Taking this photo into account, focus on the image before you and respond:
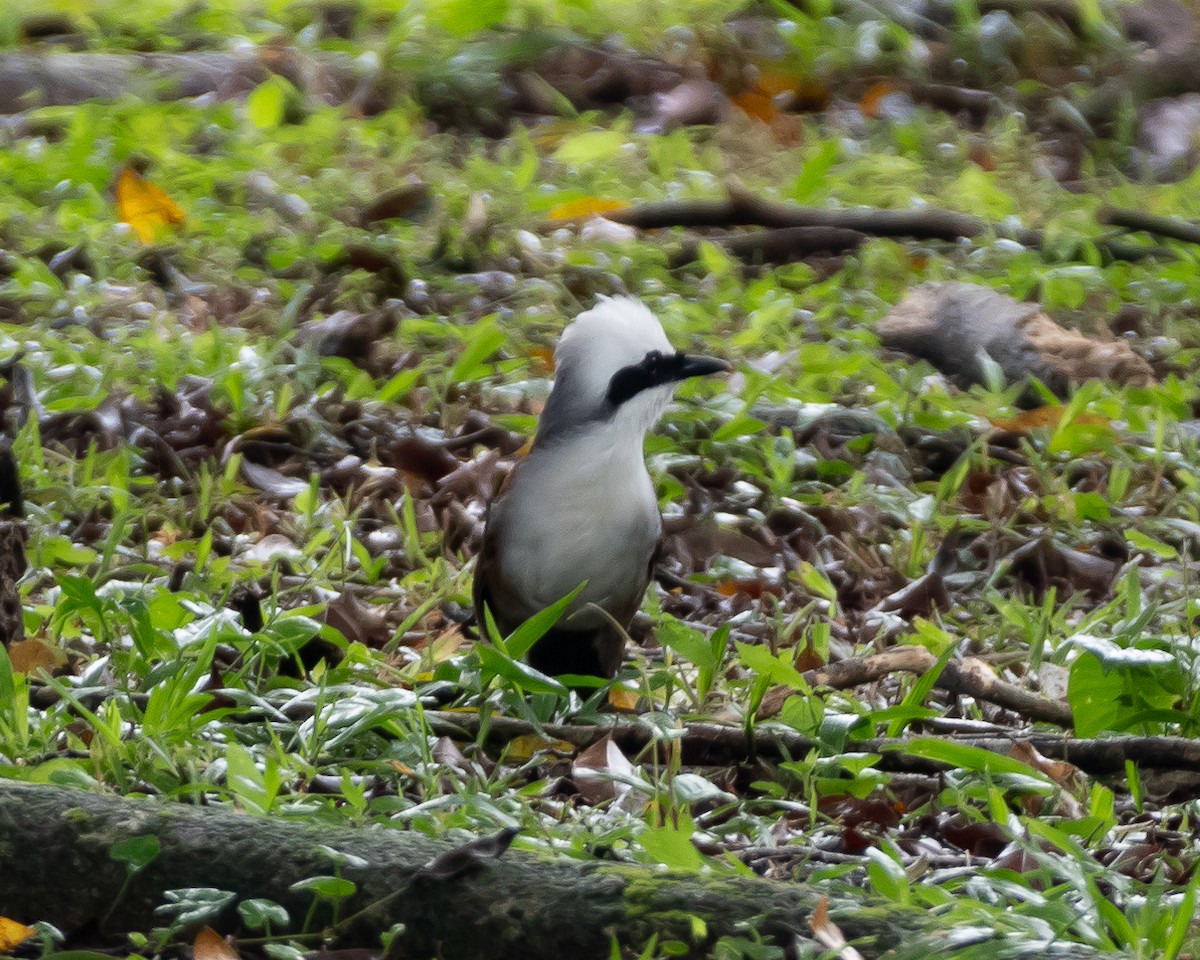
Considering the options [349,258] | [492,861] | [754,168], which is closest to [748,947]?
[492,861]

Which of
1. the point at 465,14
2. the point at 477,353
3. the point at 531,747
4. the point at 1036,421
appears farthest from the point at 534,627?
the point at 465,14

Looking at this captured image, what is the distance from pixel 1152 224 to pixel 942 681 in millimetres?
3882

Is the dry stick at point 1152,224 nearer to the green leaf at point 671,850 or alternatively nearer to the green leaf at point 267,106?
the green leaf at point 267,106

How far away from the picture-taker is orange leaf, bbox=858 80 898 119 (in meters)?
8.70

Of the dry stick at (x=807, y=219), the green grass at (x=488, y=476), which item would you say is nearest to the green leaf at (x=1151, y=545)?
the green grass at (x=488, y=476)

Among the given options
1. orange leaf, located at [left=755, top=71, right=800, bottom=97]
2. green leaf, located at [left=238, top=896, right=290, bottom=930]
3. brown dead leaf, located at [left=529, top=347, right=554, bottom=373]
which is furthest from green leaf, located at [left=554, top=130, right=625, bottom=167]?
green leaf, located at [left=238, top=896, right=290, bottom=930]

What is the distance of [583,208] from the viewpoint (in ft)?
23.6

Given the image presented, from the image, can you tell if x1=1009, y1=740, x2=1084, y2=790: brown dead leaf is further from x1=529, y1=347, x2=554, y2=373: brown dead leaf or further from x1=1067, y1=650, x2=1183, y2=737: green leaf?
x1=529, y1=347, x2=554, y2=373: brown dead leaf

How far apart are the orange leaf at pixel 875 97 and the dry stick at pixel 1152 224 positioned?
1901 mm

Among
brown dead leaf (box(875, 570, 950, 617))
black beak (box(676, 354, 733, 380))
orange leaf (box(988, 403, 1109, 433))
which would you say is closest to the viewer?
black beak (box(676, 354, 733, 380))

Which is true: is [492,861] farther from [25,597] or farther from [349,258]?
[349,258]

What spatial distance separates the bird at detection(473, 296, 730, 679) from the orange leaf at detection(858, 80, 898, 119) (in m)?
5.14

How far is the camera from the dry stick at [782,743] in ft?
A: 10.4

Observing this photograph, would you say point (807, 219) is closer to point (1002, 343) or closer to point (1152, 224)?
point (1152, 224)
